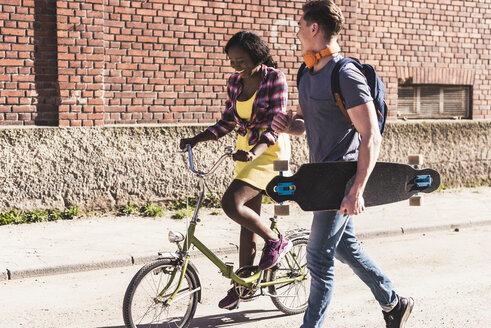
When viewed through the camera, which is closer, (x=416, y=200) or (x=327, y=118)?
(x=327, y=118)

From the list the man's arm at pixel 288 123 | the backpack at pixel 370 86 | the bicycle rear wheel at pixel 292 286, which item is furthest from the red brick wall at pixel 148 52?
the backpack at pixel 370 86

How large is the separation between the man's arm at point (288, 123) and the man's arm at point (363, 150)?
47cm

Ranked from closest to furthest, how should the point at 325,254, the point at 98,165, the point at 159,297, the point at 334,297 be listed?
1. the point at 325,254
2. the point at 159,297
3. the point at 334,297
4. the point at 98,165

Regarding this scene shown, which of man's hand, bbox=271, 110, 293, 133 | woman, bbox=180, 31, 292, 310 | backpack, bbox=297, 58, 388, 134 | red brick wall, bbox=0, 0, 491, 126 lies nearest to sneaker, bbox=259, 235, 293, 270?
woman, bbox=180, 31, 292, 310

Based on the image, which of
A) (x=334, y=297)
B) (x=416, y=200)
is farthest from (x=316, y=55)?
(x=334, y=297)

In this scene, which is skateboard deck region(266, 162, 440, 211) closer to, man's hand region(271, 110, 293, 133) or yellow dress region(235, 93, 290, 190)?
man's hand region(271, 110, 293, 133)

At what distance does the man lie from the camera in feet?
11.8

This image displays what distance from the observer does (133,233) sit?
7836mm

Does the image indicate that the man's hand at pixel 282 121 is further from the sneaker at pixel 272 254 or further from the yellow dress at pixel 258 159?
the sneaker at pixel 272 254

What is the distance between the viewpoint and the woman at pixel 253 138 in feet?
15.4

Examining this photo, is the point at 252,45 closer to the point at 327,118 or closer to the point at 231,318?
the point at 327,118

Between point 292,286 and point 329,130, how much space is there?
5.71 ft

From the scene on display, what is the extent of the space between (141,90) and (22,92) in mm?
1481

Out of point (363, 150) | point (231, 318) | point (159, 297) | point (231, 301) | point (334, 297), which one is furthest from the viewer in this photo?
point (334, 297)
